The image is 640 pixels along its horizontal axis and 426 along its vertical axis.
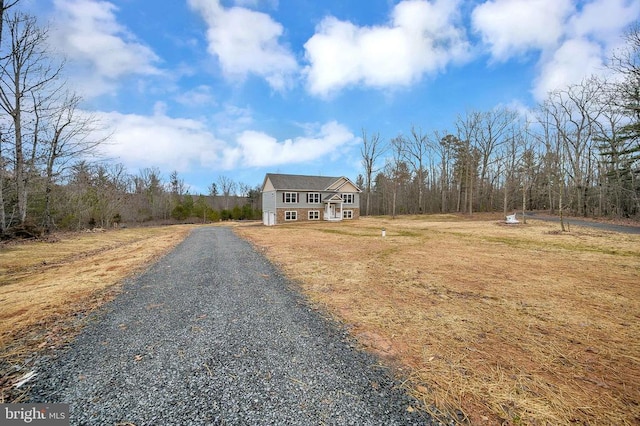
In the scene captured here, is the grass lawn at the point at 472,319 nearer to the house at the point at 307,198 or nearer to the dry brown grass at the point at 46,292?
the dry brown grass at the point at 46,292

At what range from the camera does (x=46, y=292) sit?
527 cm

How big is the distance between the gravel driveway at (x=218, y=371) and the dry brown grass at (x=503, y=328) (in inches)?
20.4

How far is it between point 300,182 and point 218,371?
3019 cm

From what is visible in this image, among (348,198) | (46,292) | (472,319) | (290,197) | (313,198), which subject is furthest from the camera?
(348,198)

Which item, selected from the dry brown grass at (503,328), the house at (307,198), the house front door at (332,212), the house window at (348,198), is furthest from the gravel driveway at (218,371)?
the house window at (348,198)

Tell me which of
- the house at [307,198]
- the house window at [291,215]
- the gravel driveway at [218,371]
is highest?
the house at [307,198]

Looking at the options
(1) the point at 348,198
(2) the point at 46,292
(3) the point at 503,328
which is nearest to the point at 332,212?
(1) the point at 348,198

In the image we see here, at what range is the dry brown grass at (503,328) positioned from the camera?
229cm

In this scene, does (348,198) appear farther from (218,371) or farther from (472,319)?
(218,371)

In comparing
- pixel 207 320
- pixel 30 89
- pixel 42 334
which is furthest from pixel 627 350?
pixel 30 89

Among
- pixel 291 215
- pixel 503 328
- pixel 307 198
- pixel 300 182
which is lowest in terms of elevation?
pixel 503 328

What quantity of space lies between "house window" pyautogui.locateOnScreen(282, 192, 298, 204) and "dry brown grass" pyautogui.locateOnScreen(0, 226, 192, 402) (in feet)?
66.8

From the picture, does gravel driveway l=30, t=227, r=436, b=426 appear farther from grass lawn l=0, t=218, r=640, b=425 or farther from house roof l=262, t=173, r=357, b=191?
house roof l=262, t=173, r=357, b=191

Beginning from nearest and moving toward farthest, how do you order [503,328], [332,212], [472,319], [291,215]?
1. [503,328]
2. [472,319]
3. [291,215]
4. [332,212]
